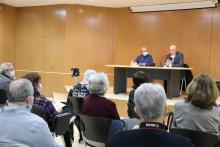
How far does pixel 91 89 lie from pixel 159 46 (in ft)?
20.4

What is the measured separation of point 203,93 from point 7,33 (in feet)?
27.2

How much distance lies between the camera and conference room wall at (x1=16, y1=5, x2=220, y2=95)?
9055mm

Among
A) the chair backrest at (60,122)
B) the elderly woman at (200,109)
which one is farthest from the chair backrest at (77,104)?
the elderly woman at (200,109)

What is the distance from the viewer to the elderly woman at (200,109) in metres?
2.46

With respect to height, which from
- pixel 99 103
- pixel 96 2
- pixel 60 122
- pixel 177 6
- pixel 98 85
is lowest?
pixel 60 122

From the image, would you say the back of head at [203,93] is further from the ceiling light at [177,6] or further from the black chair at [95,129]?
the ceiling light at [177,6]

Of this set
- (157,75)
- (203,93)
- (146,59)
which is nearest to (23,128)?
(203,93)

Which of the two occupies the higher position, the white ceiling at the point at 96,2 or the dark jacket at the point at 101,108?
the white ceiling at the point at 96,2

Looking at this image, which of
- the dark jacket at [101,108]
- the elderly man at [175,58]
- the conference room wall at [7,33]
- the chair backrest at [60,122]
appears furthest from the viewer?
the conference room wall at [7,33]

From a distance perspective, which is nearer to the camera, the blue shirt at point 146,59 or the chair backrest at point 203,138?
the chair backrest at point 203,138

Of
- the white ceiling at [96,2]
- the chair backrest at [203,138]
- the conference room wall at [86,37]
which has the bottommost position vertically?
the chair backrest at [203,138]

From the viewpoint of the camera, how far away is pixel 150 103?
5.36 feet

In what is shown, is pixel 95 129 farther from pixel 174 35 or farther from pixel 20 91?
pixel 174 35

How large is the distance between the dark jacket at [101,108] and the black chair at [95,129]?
0.18m
